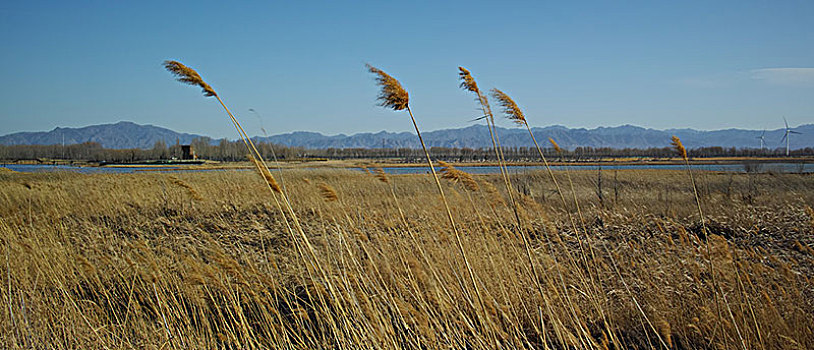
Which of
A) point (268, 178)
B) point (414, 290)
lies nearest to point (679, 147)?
point (414, 290)

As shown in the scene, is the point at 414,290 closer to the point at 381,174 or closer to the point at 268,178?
the point at 381,174

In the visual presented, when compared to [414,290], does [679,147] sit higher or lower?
higher

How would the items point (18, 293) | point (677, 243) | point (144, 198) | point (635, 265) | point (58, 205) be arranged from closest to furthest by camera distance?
point (18, 293) < point (635, 265) < point (677, 243) < point (58, 205) < point (144, 198)

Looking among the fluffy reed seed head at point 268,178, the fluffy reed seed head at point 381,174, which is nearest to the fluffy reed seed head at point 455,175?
the fluffy reed seed head at point 381,174

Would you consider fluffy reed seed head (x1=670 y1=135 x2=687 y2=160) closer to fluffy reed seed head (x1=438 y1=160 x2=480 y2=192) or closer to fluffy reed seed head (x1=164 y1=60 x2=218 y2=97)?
fluffy reed seed head (x1=438 y1=160 x2=480 y2=192)

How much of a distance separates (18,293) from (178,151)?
Answer: 11645 cm

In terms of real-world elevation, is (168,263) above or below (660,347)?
above

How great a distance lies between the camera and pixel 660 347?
4.00m

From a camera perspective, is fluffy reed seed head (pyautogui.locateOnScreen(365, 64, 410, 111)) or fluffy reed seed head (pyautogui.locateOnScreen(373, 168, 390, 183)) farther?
fluffy reed seed head (pyautogui.locateOnScreen(373, 168, 390, 183))

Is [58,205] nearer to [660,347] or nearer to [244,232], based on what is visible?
[244,232]

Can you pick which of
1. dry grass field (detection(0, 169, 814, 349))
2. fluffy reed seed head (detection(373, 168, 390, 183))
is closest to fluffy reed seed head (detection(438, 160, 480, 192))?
dry grass field (detection(0, 169, 814, 349))

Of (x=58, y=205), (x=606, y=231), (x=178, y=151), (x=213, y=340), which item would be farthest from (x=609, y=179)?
(x=178, y=151)

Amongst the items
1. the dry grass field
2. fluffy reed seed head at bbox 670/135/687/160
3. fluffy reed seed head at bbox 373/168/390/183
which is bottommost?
the dry grass field

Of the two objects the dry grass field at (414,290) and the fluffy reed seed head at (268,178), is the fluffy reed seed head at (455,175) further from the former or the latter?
the fluffy reed seed head at (268,178)
